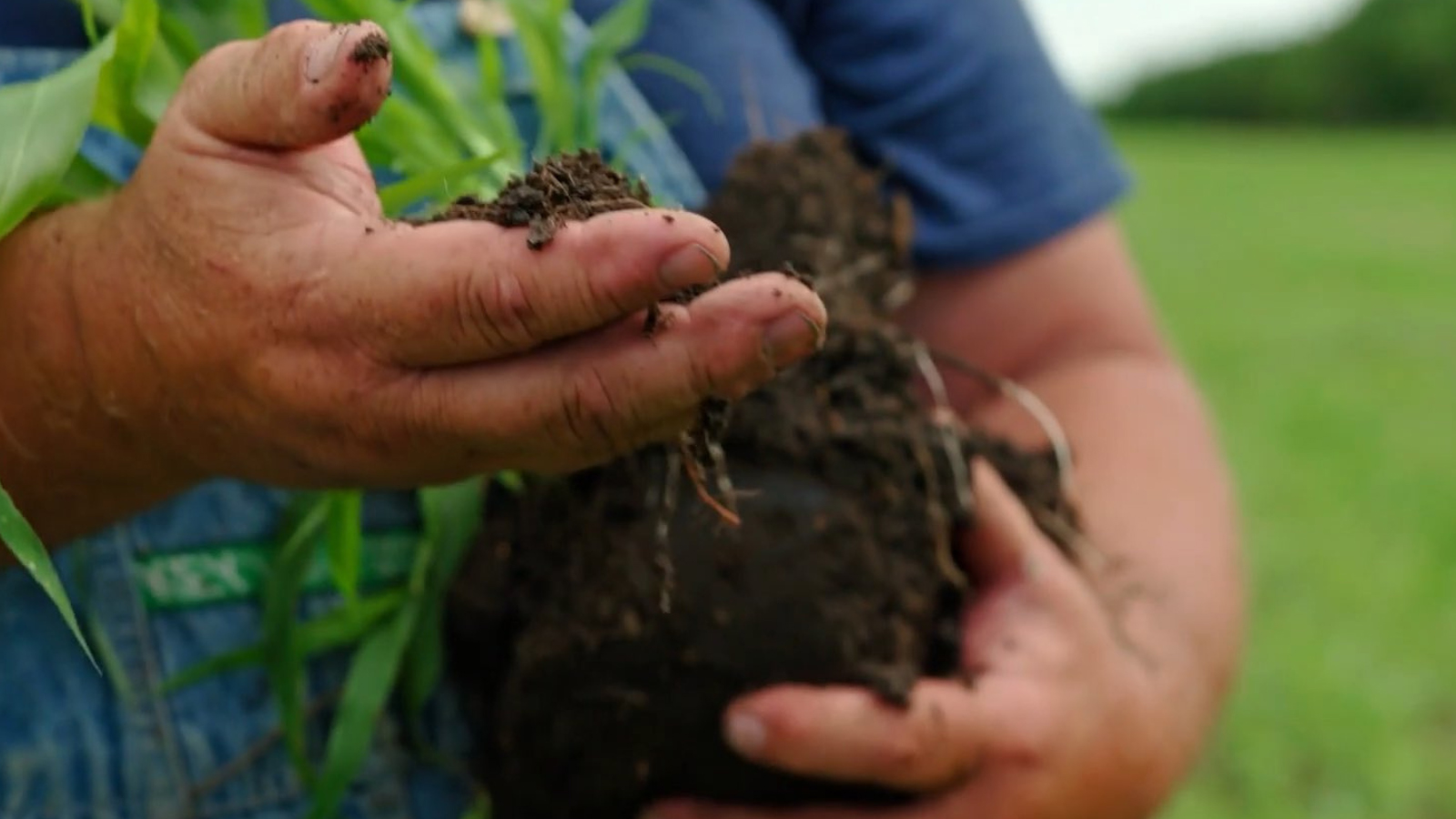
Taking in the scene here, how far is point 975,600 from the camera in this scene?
3.40ft

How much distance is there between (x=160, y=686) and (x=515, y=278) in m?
0.47

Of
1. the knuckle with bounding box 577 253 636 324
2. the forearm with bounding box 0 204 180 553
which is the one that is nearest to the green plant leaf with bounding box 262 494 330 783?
the forearm with bounding box 0 204 180 553

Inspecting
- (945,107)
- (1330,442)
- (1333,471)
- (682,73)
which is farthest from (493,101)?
(1330,442)

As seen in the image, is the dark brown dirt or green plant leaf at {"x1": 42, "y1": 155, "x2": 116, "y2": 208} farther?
green plant leaf at {"x1": 42, "y1": 155, "x2": 116, "y2": 208}

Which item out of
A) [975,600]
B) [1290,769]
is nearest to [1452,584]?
[1290,769]

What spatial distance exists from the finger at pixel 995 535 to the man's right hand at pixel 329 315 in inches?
14.4

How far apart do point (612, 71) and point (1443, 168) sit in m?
9.54

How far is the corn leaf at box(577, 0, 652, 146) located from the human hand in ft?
1.23

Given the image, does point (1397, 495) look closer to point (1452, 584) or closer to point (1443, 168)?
point (1452, 584)

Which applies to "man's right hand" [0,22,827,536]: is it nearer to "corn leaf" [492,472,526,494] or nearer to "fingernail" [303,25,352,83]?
"fingernail" [303,25,352,83]

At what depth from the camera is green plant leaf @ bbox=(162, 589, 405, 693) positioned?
93 cm

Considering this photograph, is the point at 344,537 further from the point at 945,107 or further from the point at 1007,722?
the point at 945,107

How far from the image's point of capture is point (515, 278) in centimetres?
59

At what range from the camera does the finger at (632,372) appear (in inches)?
24.1
